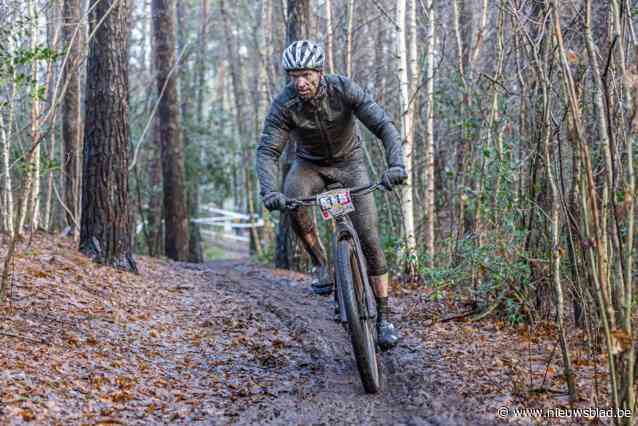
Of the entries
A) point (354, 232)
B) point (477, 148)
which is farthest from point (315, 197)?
point (477, 148)

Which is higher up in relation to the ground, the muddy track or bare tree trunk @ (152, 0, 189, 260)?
bare tree trunk @ (152, 0, 189, 260)

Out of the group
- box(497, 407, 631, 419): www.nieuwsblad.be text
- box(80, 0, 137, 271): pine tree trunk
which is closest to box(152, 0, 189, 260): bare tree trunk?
box(80, 0, 137, 271): pine tree trunk

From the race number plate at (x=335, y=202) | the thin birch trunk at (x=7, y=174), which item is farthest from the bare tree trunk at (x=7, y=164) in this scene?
the race number plate at (x=335, y=202)

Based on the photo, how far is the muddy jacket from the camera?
5941mm

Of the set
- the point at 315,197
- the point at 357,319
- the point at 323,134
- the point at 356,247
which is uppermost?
the point at 323,134

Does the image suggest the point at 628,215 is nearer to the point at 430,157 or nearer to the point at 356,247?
the point at 356,247

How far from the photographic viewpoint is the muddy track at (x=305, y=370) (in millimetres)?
4805

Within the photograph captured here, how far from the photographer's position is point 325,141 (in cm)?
620

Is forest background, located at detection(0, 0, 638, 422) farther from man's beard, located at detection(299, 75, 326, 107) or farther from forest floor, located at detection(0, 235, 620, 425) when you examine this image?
man's beard, located at detection(299, 75, 326, 107)

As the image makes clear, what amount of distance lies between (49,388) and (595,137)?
238 inches

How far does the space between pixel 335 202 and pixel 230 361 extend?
190 centimetres

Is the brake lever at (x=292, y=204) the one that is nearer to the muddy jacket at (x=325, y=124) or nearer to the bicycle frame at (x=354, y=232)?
the bicycle frame at (x=354, y=232)

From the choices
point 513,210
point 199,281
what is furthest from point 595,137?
point 199,281

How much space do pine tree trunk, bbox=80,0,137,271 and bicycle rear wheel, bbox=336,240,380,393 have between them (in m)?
4.93
